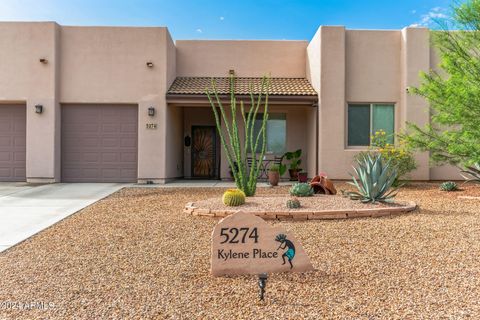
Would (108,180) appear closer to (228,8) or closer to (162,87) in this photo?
(162,87)

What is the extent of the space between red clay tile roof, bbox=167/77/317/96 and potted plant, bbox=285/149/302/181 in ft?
7.65

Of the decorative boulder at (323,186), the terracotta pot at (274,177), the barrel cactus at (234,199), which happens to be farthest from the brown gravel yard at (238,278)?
the terracotta pot at (274,177)

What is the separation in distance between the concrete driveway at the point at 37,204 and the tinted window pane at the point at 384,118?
953cm

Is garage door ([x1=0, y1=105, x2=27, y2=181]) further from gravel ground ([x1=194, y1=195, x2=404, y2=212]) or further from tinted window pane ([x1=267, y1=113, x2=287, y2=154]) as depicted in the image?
gravel ground ([x1=194, y1=195, x2=404, y2=212])

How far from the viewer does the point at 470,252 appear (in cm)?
456

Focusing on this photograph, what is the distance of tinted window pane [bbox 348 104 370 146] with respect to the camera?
13469 millimetres

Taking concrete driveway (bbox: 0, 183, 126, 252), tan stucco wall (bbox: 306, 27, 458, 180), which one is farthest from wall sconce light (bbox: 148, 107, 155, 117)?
tan stucco wall (bbox: 306, 27, 458, 180)

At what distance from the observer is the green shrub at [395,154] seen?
11828mm

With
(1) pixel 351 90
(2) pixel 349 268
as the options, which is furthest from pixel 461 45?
(2) pixel 349 268

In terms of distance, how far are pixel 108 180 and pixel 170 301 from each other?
11348 mm

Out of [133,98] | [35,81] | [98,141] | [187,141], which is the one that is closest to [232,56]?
[187,141]

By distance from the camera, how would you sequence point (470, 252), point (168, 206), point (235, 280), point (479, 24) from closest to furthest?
point (235, 280)
point (470, 252)
point (168, 206)
point (479, 24)

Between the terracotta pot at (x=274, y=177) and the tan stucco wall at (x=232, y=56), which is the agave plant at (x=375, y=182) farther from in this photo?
the tan stucco wall at (x=232, y=56)

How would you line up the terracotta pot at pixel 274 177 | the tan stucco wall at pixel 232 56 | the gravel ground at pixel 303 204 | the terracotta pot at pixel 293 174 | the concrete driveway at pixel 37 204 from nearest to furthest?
the concrete driveway at pixel 37 204 → the gravel ground at pixel 303 204 → the terracotta pot at pixel 274 177 → the terracotta pot at pixel 293 174 → the tan stucco wall at pixel 232 56
